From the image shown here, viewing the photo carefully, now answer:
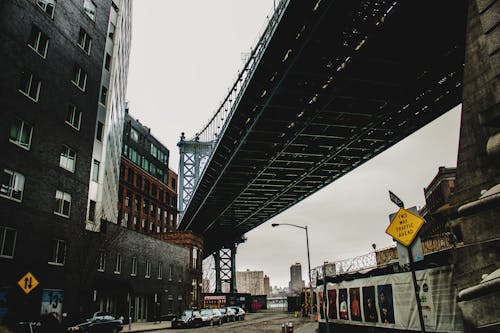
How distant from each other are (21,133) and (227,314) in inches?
1270

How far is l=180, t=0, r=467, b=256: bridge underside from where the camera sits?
2528cm

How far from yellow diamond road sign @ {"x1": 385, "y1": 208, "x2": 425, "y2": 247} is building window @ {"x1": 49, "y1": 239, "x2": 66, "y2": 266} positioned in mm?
23857

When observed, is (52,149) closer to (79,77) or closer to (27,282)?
(79,77)

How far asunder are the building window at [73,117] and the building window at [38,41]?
4.16m

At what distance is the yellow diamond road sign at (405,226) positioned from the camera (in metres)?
6.87

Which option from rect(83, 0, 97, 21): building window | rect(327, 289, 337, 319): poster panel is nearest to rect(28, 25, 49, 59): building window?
rect(83, 0, 97, 21): building window

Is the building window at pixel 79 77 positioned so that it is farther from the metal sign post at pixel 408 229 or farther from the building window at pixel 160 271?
the metal sign post at pixel 408 229

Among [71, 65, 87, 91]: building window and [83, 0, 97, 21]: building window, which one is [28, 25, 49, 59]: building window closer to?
[71, 65, 87, 91]: building window

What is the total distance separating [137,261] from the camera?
4062 cm

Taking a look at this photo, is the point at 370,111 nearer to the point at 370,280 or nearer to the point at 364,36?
the point at 364,36

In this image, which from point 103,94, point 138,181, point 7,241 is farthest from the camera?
point 138,181

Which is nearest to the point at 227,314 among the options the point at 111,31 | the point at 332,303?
the point at 332,303

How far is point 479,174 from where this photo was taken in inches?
285

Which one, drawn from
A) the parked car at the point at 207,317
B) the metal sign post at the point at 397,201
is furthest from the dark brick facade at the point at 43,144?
the metal sign post at the point at 397,201
